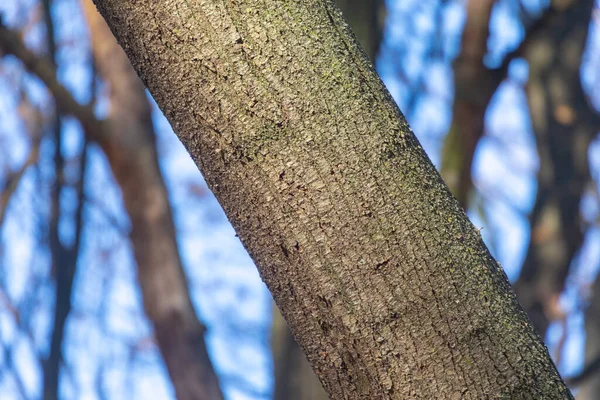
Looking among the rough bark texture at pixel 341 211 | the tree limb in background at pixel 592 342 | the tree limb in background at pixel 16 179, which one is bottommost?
the rough bark texture at pixel 341 211

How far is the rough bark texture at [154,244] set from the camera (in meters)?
2.71

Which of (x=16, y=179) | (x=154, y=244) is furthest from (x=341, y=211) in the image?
(x=16, y=179)

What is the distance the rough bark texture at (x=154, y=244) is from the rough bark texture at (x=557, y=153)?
1.80 metres

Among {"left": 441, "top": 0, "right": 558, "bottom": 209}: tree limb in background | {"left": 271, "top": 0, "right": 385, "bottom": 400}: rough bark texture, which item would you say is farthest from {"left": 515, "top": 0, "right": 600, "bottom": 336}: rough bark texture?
{"left": 271, "top": 0, "right": 385, "bottom": 400}: rough bark texture

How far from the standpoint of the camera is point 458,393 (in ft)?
2.17

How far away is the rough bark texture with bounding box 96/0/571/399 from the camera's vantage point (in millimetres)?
660

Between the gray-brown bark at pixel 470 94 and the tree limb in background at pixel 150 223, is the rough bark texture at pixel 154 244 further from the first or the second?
the gray-brown bark at pixel 470 94

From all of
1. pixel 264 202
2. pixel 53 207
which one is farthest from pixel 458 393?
pixel 53 207

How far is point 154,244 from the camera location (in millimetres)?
2902

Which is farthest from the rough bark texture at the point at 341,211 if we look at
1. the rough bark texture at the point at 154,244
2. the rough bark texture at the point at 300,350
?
the rough bark texture at the point at 154,244

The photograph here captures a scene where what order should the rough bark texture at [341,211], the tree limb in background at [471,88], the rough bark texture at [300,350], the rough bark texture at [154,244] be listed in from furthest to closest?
the tree limb in background at [471,88] → the rough bark texture at [154,244] → the rough bark texture at [300,350] → the rough bark texture at [341,211]

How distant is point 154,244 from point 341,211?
2377 millimetres

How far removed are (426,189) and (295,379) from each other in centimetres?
221

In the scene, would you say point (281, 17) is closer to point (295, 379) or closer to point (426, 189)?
point (426, 189)
